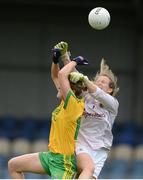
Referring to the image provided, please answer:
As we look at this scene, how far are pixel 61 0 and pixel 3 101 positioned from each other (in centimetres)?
241

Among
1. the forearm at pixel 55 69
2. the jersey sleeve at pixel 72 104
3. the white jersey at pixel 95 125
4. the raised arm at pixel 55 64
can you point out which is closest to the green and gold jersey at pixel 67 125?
the jersey sleeve at pixel 72 104

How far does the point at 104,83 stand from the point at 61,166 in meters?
0.92

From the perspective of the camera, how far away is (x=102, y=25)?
7.90 metres

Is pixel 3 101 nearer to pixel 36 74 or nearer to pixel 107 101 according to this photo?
pixel 36 74

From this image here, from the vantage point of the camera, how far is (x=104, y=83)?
25.7 ft

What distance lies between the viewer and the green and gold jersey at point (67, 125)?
738 cm

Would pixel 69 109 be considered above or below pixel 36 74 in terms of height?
above

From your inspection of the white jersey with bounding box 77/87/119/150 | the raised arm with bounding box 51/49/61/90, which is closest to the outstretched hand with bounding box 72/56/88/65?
the raised arm with bounding box 51/49/61/90

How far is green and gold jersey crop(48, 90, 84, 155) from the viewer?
24.2ft

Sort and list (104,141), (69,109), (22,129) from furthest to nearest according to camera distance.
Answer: (22,129) < (104,141) < (69,109)

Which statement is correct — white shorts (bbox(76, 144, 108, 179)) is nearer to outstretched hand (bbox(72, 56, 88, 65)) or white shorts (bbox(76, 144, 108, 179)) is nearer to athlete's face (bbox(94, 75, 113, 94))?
athlete's face (bbox(94, 75, 113, 94))

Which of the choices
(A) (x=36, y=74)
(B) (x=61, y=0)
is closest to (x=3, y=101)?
(A) (x=36, y=74)

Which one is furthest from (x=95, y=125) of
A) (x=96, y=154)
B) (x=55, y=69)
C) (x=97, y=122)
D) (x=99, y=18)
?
(x=99, y=18)

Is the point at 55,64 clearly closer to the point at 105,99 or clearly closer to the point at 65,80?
the point at 65,80
